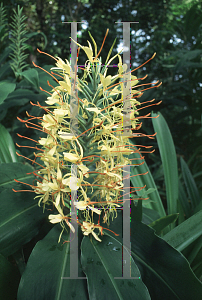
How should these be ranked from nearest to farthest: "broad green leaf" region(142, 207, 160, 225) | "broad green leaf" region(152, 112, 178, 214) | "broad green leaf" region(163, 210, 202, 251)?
"broad green leaf" region(163, 210, 202, 251) → "broad green leaf" region(142, 207, 160, 225) → "broad green leaf" region(152, 112, 178, 214)

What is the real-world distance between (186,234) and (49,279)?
1.16 feet

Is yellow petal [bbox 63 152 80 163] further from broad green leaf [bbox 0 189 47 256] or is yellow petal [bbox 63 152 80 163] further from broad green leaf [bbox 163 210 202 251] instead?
broad green leaf [bbox 163 210 202 251]

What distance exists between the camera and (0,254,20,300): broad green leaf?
44 cm

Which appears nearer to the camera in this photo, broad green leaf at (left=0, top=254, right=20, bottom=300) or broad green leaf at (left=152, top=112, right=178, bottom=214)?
broad green leaf at (left=0, top=254, right=20, bottom=300)

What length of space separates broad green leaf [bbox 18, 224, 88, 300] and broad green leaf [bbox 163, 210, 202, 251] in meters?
0.26

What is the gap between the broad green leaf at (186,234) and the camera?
0.54 metres

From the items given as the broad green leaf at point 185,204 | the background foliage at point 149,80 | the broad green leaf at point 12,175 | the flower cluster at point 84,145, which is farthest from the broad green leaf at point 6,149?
the broad green leaf at point 185,204

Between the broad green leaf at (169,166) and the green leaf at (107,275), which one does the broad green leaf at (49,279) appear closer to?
the green leaf at (107,275)

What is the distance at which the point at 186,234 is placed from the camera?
55cm

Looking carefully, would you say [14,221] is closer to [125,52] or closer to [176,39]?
[125,52]

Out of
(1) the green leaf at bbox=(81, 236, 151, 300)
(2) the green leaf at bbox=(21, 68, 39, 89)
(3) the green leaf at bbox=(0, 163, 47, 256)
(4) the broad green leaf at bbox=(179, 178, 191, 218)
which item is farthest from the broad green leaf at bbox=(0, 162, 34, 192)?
(4) the broad green leaf at bbox=(179, 178, 191, 218)

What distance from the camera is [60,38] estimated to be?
2.30 meters

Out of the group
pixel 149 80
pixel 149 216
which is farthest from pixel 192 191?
pixel 149 80

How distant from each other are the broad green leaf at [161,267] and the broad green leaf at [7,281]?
0.23 m
